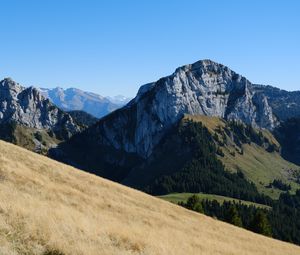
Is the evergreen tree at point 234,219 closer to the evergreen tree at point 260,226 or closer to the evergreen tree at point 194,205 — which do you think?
the evergreen tree at point 260,226

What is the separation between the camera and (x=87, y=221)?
77.9ft

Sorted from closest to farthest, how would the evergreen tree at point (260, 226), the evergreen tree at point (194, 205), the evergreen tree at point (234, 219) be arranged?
the evergreen tree at point (260, 226), the evergreen tree at point (234, 219), the evergreen tree at point (194, 205)

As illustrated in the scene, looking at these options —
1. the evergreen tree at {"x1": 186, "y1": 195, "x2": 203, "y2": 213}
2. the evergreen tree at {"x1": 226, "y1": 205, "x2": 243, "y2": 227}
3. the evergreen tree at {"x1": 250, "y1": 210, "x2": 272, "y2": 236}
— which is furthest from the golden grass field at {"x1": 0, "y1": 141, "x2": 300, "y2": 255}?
the evergreen tree at {"x1": 186, "y1": 195, "x2": 203, "y2": 213}

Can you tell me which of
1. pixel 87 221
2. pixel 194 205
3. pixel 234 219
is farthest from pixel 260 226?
pixel 87 221

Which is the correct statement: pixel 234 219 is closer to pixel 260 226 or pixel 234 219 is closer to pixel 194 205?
pixel 260 226

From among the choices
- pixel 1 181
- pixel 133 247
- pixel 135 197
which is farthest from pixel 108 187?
pixel 133 247

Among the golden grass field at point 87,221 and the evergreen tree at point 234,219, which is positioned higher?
the golden grass field at point 87,221

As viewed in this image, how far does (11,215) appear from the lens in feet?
63.0

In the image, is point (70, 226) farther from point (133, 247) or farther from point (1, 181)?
point (1, 181)

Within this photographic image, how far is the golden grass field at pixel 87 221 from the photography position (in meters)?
18.0

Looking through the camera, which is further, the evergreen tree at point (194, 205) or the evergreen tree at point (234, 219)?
the evergreen tree at point (194, 205)

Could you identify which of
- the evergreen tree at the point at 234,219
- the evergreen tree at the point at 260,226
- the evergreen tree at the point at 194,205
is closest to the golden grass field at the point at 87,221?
the evergreen tree at the point at 260,226

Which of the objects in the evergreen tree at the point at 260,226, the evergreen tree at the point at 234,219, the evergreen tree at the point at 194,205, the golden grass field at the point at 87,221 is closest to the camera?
the golden grass field at the point at 87,221

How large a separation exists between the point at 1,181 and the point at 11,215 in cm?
1368
